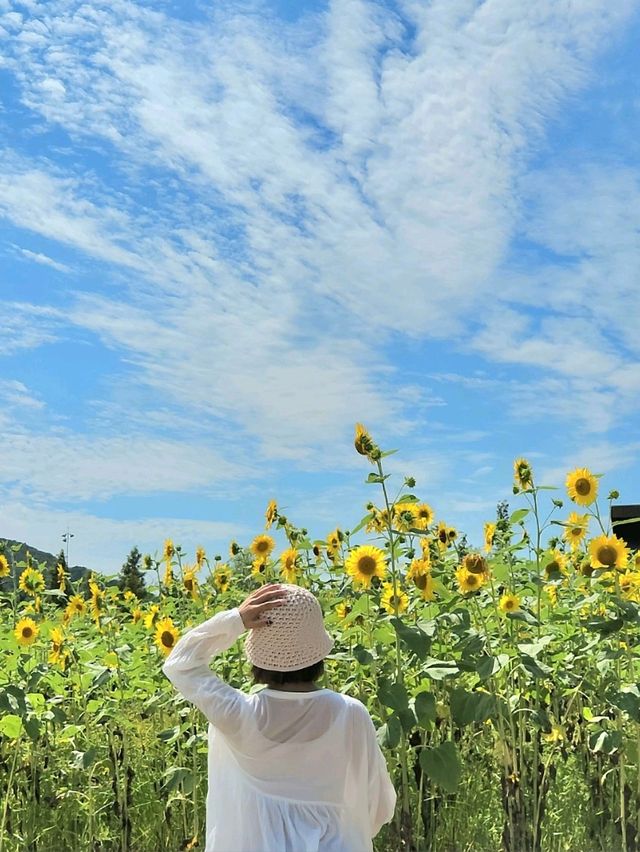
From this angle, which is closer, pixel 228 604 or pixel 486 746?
pixel 486 746

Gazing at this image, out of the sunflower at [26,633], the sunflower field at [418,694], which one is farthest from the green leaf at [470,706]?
the sunflower at [26,633]

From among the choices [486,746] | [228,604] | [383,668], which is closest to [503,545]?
[383,668]

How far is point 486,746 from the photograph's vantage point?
12.3ft

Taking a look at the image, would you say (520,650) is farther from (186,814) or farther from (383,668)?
(186,814)

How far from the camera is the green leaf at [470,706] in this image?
298cm

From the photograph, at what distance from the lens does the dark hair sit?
2174 mm

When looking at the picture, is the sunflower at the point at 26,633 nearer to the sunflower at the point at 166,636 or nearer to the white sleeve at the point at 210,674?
the sunflower at the point at 166,636

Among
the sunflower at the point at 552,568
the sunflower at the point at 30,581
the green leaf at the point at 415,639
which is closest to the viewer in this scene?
the green leaf at the point at 415,639

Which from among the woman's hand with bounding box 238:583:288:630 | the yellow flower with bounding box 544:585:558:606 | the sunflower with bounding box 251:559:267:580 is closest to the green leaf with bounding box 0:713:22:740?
the sunflower with bounding box 251:559:267:580

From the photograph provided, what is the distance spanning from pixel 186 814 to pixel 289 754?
5.36 feet

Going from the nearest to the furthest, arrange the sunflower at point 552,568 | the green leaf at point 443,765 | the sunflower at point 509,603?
the green leaf at point 443,765 → the sunflower at point 509,603 → the sunflower at point 552,568

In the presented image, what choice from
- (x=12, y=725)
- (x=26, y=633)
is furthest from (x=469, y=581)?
(x=26, y=633)

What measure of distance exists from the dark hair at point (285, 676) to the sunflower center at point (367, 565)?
0.86 meters

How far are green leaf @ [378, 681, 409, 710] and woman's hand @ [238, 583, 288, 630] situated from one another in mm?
714
